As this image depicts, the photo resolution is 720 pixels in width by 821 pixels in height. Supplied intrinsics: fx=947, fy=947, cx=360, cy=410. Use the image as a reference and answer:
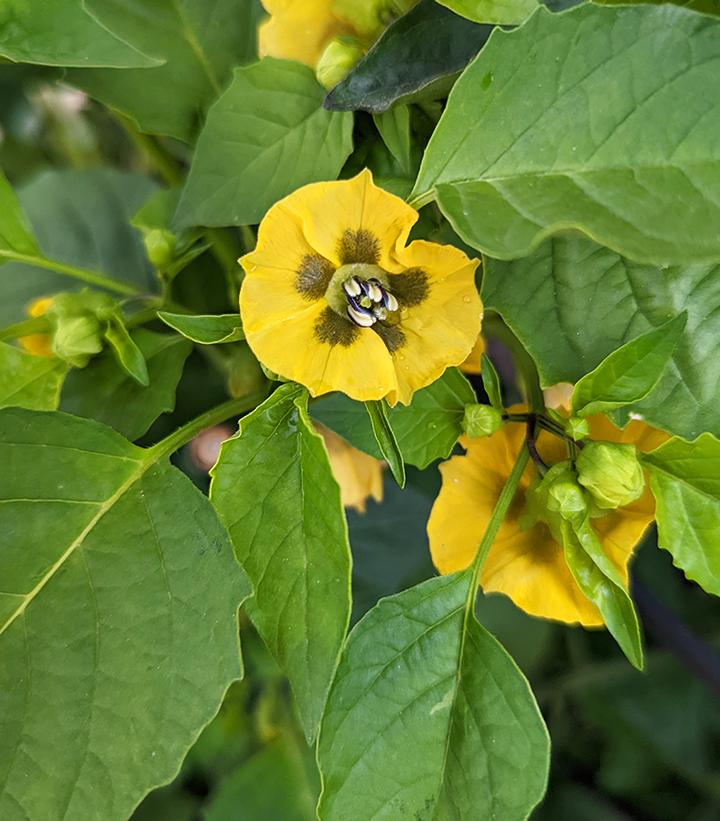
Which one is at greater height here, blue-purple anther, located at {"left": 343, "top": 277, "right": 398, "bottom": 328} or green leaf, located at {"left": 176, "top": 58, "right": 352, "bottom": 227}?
green leaf, located at {"left": 176, "top": 58, "right": 352, "bottom": 227}

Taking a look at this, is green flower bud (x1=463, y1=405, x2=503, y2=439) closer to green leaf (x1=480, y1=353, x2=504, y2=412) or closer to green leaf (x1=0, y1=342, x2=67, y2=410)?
green leaf (x1=480, y1=353, x2=504, y2=412)

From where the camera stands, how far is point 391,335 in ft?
1.29

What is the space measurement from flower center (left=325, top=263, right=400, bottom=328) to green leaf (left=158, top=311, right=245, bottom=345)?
0.04 m

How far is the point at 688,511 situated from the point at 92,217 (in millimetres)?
617

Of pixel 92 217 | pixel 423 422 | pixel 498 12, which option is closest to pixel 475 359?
pixel 423 422

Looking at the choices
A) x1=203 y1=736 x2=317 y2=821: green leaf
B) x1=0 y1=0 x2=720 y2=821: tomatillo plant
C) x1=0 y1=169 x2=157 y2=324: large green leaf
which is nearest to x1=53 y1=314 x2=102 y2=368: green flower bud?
x1=0 y1=0 x2=720 y2=821: tomatillo plant

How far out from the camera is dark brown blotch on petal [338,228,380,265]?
1.21 feet

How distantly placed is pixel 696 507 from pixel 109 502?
0.26 m

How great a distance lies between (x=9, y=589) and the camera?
1.31 feet

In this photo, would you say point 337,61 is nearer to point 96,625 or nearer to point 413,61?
point 413,61

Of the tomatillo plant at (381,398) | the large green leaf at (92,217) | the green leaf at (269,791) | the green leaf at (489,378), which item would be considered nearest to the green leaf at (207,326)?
the tomatillo plant at (381,398)

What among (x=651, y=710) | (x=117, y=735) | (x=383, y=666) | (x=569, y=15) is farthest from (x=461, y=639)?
(x=651, y=710)

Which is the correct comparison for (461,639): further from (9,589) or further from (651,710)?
(651,710)

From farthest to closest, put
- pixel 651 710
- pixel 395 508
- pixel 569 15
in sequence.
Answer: pixel 651 710, pixel 395 508, pixel 569 15
